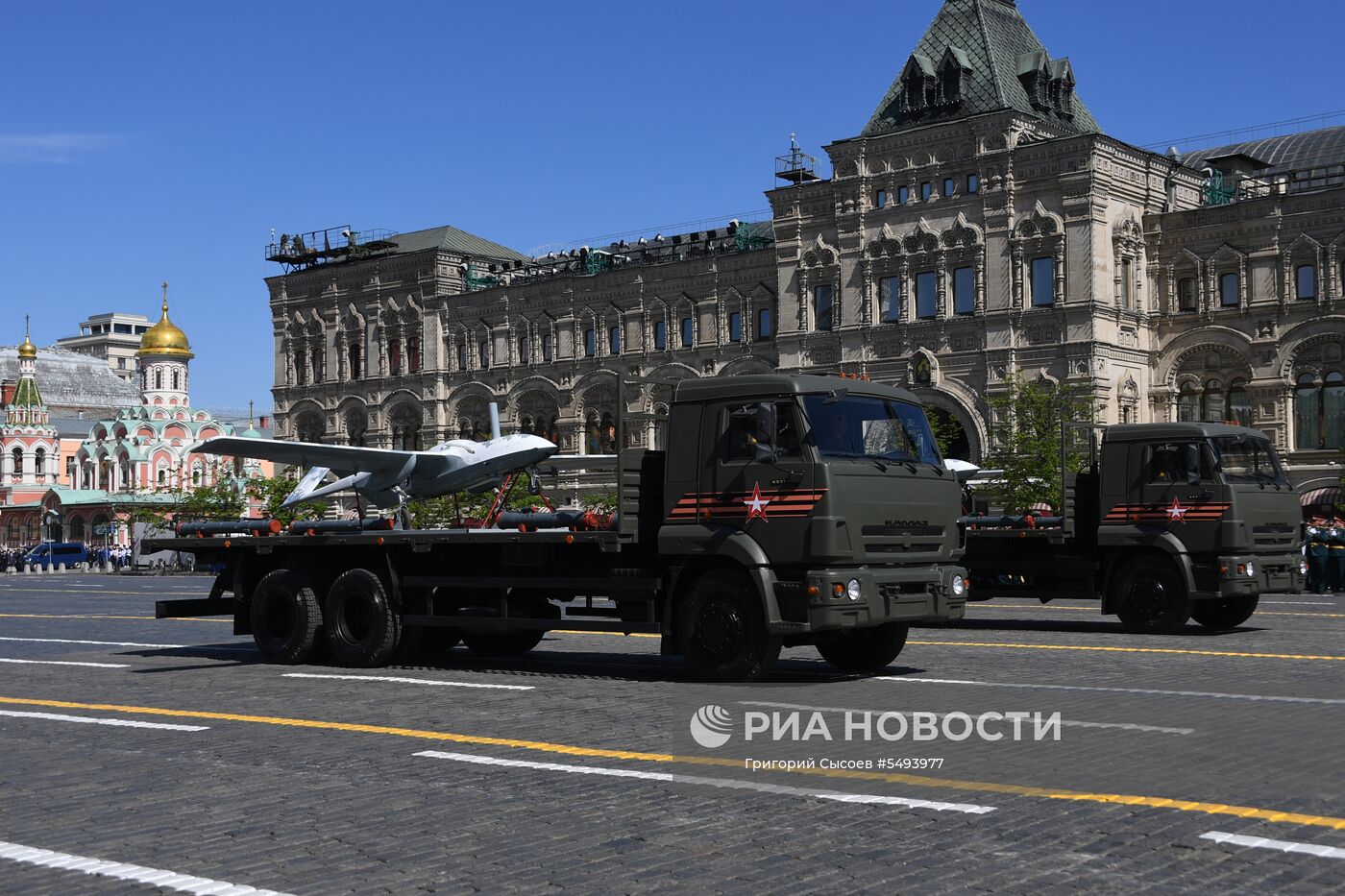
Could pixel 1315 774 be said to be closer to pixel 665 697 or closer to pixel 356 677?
pixel 665 697

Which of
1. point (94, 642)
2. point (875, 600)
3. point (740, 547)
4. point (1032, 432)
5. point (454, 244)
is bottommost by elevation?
point (94, 642)

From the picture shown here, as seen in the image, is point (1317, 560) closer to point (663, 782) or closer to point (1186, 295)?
point (1186, 295)

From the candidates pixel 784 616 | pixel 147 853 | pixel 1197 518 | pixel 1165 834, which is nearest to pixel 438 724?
pixel 784 616

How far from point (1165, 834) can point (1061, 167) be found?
5163 centimetres

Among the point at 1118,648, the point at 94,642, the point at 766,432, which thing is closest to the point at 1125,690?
the point at 766,432

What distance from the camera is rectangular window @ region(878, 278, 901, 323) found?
62031 millimetres

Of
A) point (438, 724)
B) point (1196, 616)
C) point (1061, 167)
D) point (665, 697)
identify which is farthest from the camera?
point (1061, 167)

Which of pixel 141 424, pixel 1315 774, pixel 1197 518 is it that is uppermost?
pixel 141 424

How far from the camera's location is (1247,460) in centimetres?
2244

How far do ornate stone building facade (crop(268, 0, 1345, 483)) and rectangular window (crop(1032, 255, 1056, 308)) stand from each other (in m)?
0.11

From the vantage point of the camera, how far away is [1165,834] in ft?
26.7

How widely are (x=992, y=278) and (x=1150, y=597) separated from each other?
38017 millimetres

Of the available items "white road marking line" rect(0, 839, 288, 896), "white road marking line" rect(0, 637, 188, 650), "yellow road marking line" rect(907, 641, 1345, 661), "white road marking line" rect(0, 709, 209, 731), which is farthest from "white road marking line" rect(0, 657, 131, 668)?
"white road marking line" rect(0, 839, 288, 896)

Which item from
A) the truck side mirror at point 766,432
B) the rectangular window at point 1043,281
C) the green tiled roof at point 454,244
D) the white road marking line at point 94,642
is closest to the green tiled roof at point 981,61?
the rectangular window at point 1043,281
